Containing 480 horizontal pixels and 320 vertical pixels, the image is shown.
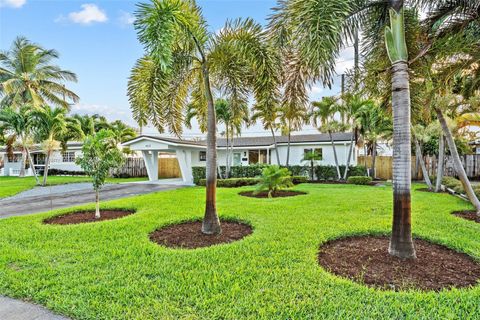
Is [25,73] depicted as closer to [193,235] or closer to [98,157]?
[98,157]

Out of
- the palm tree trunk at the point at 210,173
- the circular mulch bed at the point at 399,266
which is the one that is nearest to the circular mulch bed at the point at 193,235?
the palm tree trunk at the point at 210,173

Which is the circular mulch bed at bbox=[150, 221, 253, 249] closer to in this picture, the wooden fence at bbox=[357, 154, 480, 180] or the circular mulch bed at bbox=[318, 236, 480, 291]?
the circular mulch bed at bbox=[318, 236, 480, 291]

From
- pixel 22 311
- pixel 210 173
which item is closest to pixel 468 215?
pixel 210 173

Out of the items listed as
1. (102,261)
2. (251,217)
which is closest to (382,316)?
(102,261)

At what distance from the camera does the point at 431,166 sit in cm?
2064

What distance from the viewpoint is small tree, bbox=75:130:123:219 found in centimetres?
782

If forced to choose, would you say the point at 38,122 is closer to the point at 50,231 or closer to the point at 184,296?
the point at 50,231

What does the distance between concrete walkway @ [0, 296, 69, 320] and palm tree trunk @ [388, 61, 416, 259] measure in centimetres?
484

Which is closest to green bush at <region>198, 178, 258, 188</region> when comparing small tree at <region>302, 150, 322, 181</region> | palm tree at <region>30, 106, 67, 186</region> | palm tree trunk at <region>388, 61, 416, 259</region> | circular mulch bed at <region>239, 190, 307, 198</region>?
circular mulch bed at <region>239, 190, 307, 198</region>

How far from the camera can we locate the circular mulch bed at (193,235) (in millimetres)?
5652

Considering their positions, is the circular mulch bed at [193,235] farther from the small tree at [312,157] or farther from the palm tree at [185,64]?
the small tree at [312,157]

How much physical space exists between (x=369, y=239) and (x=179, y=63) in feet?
18.9

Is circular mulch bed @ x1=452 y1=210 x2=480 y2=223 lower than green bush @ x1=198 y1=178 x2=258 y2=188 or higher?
lower

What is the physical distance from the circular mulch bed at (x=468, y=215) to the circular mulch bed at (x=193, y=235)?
5.99 m
